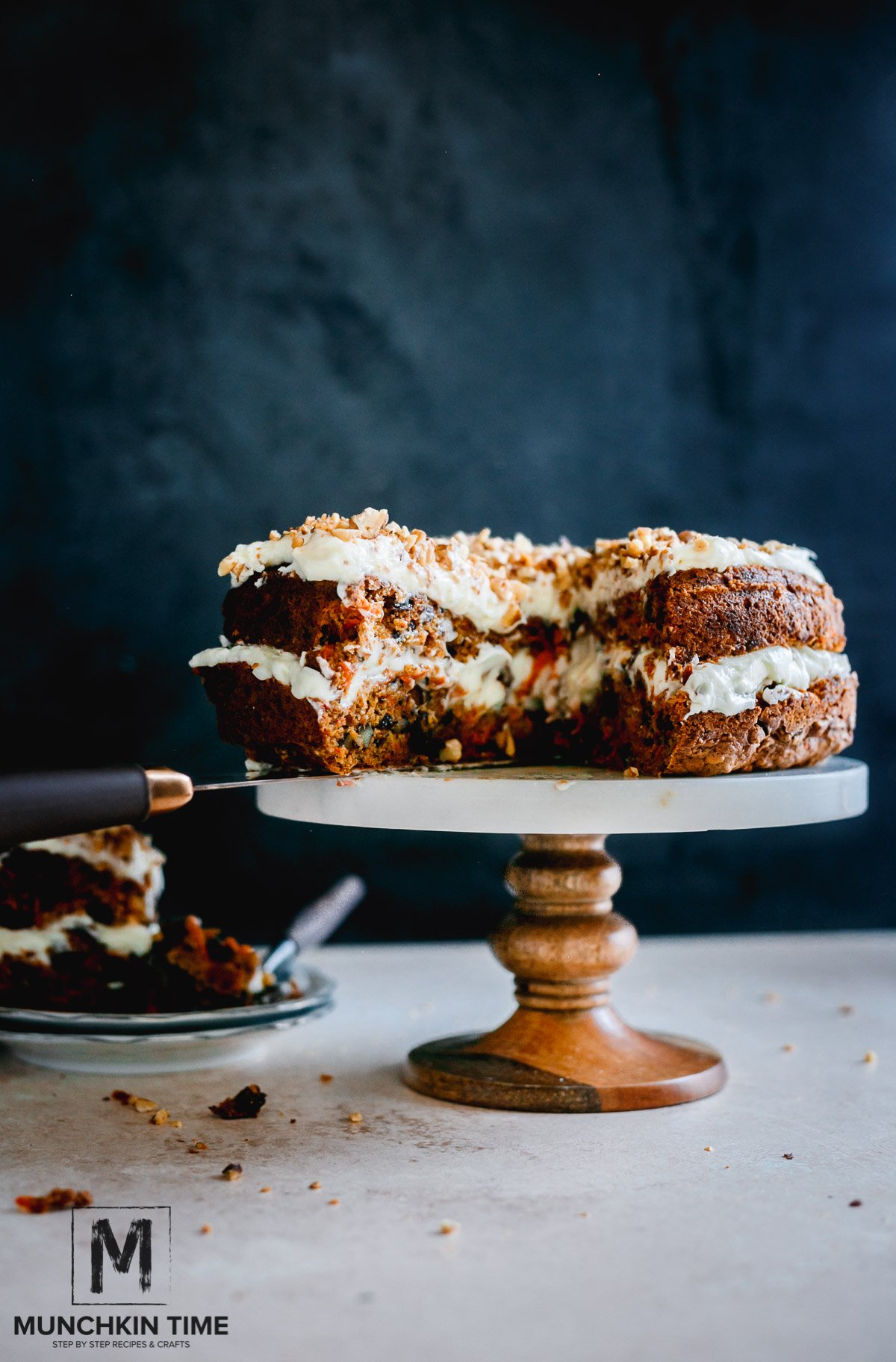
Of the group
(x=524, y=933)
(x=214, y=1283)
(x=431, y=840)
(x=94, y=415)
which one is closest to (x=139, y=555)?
(x=94, y=415)

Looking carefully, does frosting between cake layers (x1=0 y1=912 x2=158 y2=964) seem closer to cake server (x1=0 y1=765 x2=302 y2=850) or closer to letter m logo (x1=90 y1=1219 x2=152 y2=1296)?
cake server (x1=0 y1=765 x2=302 y2=850)

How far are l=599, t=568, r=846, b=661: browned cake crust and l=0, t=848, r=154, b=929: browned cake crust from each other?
2.74 feet

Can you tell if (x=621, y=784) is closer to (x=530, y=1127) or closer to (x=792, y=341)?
(x=530, y=1127)

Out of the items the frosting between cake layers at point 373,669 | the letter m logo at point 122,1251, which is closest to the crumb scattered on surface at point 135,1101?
the letter m logo at point 122,1251

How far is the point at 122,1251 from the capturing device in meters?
1.27

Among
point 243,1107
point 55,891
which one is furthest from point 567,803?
point 55,891

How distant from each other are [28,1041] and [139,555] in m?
1.09

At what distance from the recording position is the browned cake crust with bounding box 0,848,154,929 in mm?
1902

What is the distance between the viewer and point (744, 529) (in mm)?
2848

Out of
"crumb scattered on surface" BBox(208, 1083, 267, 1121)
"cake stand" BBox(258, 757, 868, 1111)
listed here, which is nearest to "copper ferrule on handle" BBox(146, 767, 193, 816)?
"cake stand" BBox(258, 757, 868, 1111)

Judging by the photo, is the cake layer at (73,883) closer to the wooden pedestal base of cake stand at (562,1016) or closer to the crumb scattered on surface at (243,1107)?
the crumb scattered on surface at (243,1107)

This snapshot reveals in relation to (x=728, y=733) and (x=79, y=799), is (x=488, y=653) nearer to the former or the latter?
(x=728, y=733)

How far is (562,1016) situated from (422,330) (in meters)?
1.52

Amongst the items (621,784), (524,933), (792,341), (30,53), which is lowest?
(524,933)
